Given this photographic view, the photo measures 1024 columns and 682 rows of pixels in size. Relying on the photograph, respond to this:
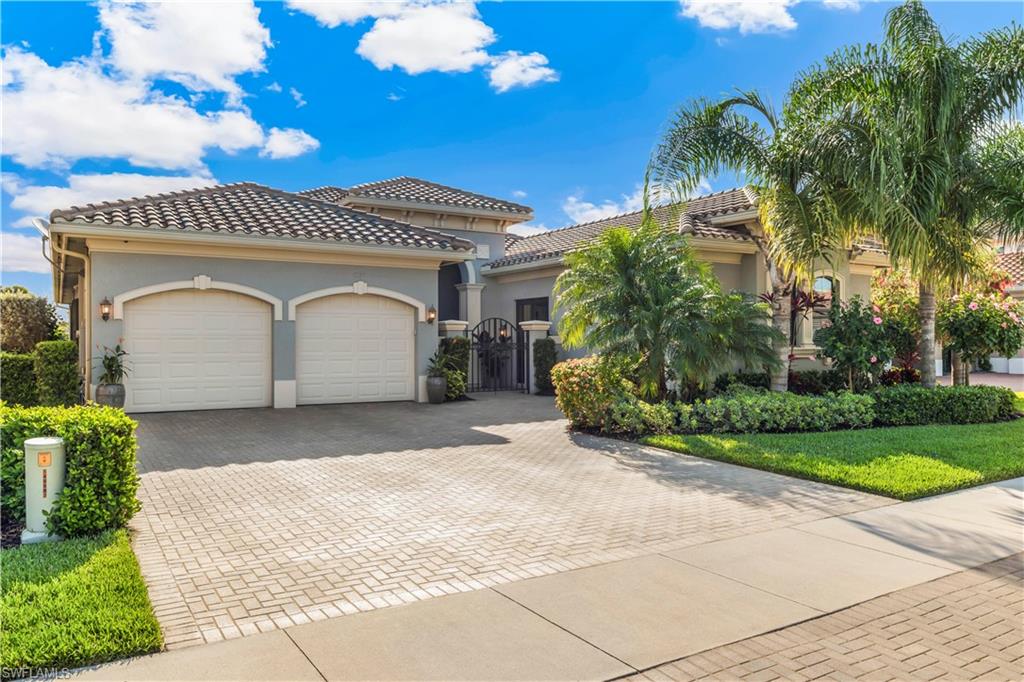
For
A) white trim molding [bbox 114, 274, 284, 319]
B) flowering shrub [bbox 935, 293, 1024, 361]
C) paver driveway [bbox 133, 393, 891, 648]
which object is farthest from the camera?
flowering shrub [bbox 935, 293, 1024, 361]

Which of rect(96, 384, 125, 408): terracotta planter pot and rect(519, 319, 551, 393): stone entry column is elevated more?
rect(519, 319, 551, 393): stone entry column

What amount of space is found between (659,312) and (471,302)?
11.5 metres

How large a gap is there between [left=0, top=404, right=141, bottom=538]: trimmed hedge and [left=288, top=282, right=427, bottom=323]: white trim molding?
9071mm

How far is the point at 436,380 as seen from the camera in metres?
16.4

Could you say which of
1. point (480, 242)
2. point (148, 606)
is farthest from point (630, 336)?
point (480, 242)

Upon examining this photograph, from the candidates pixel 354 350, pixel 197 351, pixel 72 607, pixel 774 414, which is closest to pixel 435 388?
pixel 354 350

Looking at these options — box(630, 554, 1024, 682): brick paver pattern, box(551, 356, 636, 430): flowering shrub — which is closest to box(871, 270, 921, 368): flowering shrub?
box(551, 356, 636, 430): flowering shrub

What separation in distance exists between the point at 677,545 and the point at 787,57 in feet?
39.2

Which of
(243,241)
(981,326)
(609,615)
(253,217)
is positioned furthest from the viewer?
(981,326)

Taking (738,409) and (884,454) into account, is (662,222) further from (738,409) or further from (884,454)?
(884,454)

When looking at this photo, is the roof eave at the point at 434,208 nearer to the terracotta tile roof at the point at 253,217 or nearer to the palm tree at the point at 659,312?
the terracotta tile roof at the point at 253,217

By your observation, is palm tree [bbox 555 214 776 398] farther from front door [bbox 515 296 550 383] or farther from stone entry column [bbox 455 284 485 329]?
stone entry column [bbox 455 284 485 329]

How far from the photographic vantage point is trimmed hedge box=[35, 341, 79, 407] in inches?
563

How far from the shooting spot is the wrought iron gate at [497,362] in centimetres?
1986
